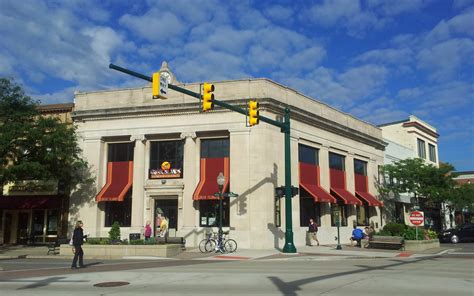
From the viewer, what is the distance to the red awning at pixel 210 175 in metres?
28.6

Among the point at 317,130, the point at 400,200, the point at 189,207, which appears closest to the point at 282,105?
the point at 317,130

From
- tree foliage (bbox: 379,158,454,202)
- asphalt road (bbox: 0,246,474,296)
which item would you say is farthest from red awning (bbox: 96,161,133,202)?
tree foliage (bbox: 379,158,454,202)

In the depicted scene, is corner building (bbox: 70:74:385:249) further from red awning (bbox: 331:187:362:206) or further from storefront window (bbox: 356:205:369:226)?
storefront window (bbox: 356:205:369:226)

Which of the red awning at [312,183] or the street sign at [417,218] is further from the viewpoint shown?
the red awning at [312,183]

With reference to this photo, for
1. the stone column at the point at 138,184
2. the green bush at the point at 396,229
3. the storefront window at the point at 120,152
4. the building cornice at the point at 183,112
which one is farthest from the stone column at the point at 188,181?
the green bush at the point at 396,229

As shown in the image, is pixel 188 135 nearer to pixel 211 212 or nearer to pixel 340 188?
pixel 211 212

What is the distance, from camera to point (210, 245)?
25906mm

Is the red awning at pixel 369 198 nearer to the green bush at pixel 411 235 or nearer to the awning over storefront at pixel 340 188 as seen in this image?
the awning over storefront at pixel 340 188

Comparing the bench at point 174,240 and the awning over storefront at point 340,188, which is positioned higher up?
the awning over storefront at point 340,188

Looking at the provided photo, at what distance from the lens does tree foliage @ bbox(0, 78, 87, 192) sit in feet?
87.6

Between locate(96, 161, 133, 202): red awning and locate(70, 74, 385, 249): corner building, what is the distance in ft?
0.22

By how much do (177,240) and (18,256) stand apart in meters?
8.43

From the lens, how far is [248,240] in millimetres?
27547

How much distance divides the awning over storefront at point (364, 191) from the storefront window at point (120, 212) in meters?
18.0
